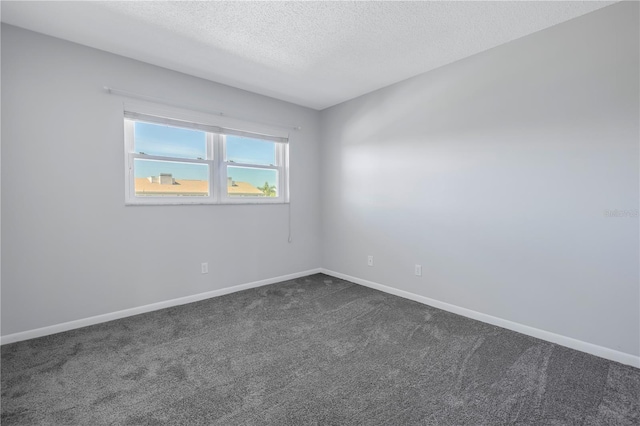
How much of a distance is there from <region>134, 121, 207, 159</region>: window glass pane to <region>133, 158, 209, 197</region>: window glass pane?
4.2 inches

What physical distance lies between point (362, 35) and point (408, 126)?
1.19m

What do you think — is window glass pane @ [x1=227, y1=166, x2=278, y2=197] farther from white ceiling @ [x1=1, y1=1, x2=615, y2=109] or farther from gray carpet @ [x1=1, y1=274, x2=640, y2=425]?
gray carpet @ [x1=1, y1=274, x2=640, y2=425]

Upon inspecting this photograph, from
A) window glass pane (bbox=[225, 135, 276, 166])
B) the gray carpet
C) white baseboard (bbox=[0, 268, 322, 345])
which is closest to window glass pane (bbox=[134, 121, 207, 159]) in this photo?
window glass pane (bbox=[225, 135, 276, 166])

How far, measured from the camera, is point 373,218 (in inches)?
141

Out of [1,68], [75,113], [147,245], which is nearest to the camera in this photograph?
[1,68]

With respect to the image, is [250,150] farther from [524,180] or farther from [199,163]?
[524,180]

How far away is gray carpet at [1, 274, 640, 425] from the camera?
1.48 metres

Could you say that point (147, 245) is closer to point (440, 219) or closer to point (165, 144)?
point (165, 144)

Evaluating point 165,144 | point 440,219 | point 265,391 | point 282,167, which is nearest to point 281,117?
point 282,167

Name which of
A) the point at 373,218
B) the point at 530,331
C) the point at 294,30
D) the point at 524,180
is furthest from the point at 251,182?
the point at 530,331

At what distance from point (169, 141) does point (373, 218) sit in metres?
2.48

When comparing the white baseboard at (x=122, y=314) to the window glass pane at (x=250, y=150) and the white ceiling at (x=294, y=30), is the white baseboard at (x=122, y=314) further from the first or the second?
the white ceiling at (x=294, y=30)

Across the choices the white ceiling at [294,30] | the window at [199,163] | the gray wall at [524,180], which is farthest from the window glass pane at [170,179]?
the gray wall at [524,180]

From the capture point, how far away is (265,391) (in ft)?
5.47
